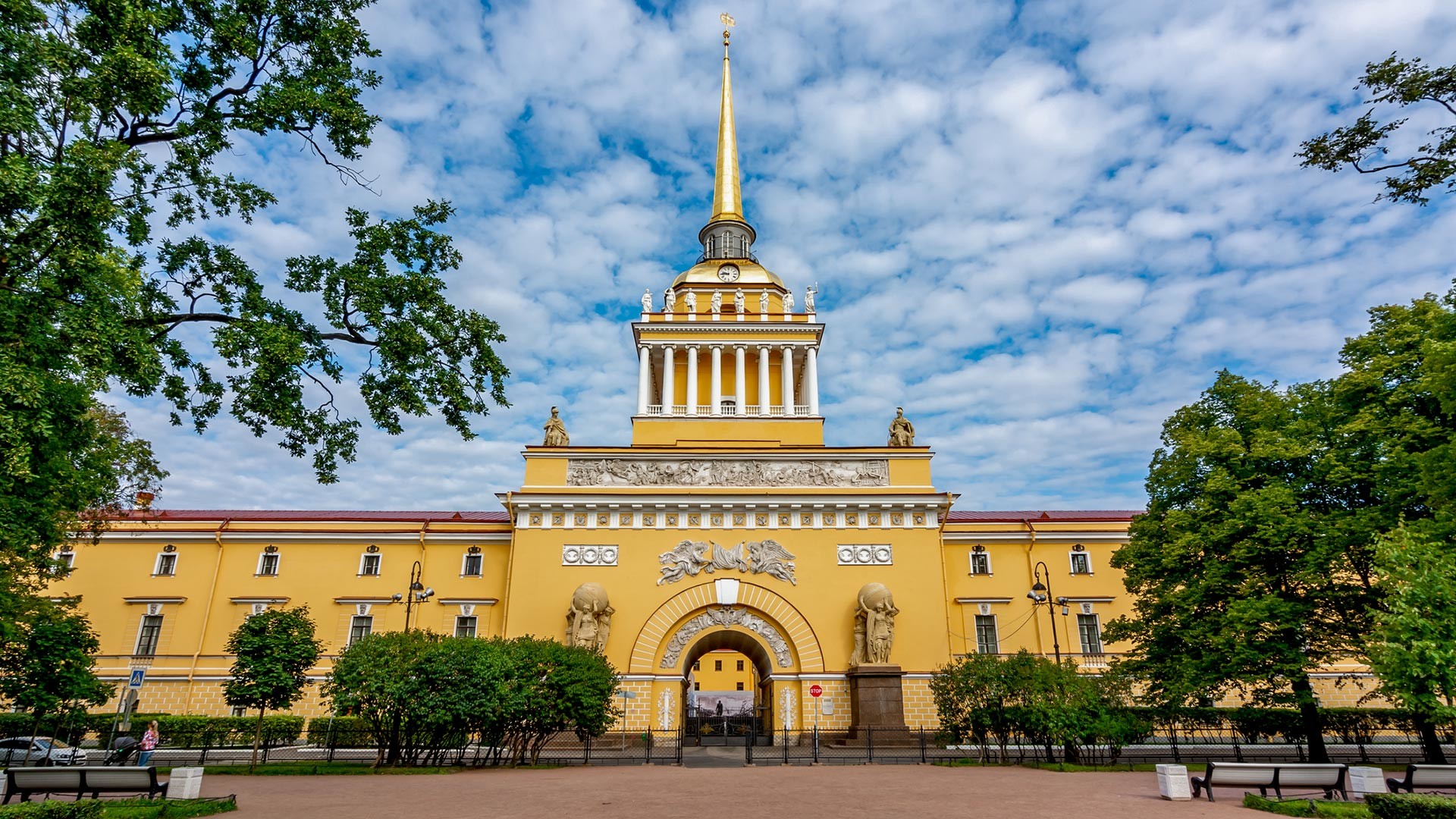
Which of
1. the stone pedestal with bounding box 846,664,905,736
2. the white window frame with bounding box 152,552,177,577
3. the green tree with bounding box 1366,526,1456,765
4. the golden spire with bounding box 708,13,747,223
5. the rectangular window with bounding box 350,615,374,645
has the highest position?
the golden spire with bounding box 708,13,747,223

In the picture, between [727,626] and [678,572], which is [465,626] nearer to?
[678,572]

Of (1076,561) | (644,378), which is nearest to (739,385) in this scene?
(644,378)

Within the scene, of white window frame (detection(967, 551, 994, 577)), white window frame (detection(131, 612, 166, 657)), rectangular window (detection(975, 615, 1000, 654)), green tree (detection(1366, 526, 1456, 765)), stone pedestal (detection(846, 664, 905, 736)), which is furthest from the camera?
white window frame (detection(967, 551, 994, 577))

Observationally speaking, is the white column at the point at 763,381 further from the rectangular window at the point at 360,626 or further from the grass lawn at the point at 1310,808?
the grass lawn at the point at 1310,808

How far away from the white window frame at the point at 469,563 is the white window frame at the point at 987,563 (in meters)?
20.9

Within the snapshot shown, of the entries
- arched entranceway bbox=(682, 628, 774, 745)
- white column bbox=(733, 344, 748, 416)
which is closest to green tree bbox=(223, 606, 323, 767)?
arched entranceway bbox=(682, 628, 774, 745)

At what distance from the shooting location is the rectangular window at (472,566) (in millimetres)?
32125

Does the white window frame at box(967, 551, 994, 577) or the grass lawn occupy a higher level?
the white window frame at box(967, 551, 994, 577)

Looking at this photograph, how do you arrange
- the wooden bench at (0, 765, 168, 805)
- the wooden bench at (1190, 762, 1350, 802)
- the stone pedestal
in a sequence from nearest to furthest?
the wooden bench at (0, 765, 168, 805) < the wooden bench at (1190, 762, 1350, 802) < the stone pedestal

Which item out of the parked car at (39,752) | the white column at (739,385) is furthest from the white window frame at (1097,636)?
the parked car at (39,752)

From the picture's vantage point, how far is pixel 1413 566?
1398cm

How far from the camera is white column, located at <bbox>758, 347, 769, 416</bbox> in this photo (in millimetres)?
35938

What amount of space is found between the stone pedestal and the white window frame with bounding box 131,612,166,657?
1097 inches

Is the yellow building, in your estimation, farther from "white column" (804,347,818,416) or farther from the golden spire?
the golden spire
